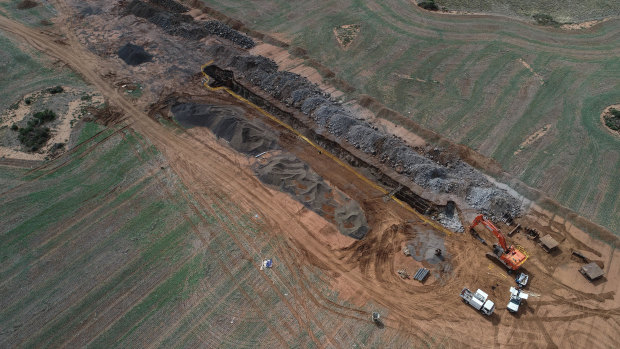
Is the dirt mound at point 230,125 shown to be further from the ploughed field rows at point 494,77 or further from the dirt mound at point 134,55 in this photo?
the ploughed field rows at point 494,77

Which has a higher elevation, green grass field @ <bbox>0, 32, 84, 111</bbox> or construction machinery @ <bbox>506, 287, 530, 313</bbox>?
green grass field @ <bbox>0, 32, 84, 111</bbox>

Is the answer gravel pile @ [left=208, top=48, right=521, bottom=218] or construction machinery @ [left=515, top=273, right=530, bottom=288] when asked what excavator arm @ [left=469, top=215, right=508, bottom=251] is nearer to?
gravel pile @ [left=208, top=48, right=521, bottom=218]

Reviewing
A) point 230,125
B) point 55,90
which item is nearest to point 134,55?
point 55,90

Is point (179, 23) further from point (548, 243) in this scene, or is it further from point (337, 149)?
point (548, 243)

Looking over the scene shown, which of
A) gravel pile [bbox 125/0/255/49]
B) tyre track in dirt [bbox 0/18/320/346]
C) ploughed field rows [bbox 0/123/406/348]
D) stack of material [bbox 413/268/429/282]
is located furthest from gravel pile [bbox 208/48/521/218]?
ploughed field rows [bbox 0/123/406/348]

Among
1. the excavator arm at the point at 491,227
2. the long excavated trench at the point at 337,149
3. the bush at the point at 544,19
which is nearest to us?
the excavator arm at the point at 491,227

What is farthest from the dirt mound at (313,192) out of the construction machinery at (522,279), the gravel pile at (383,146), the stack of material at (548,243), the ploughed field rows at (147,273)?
the stack of material at (548,243)

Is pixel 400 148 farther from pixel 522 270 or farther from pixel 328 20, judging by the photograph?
pixel 328 20
